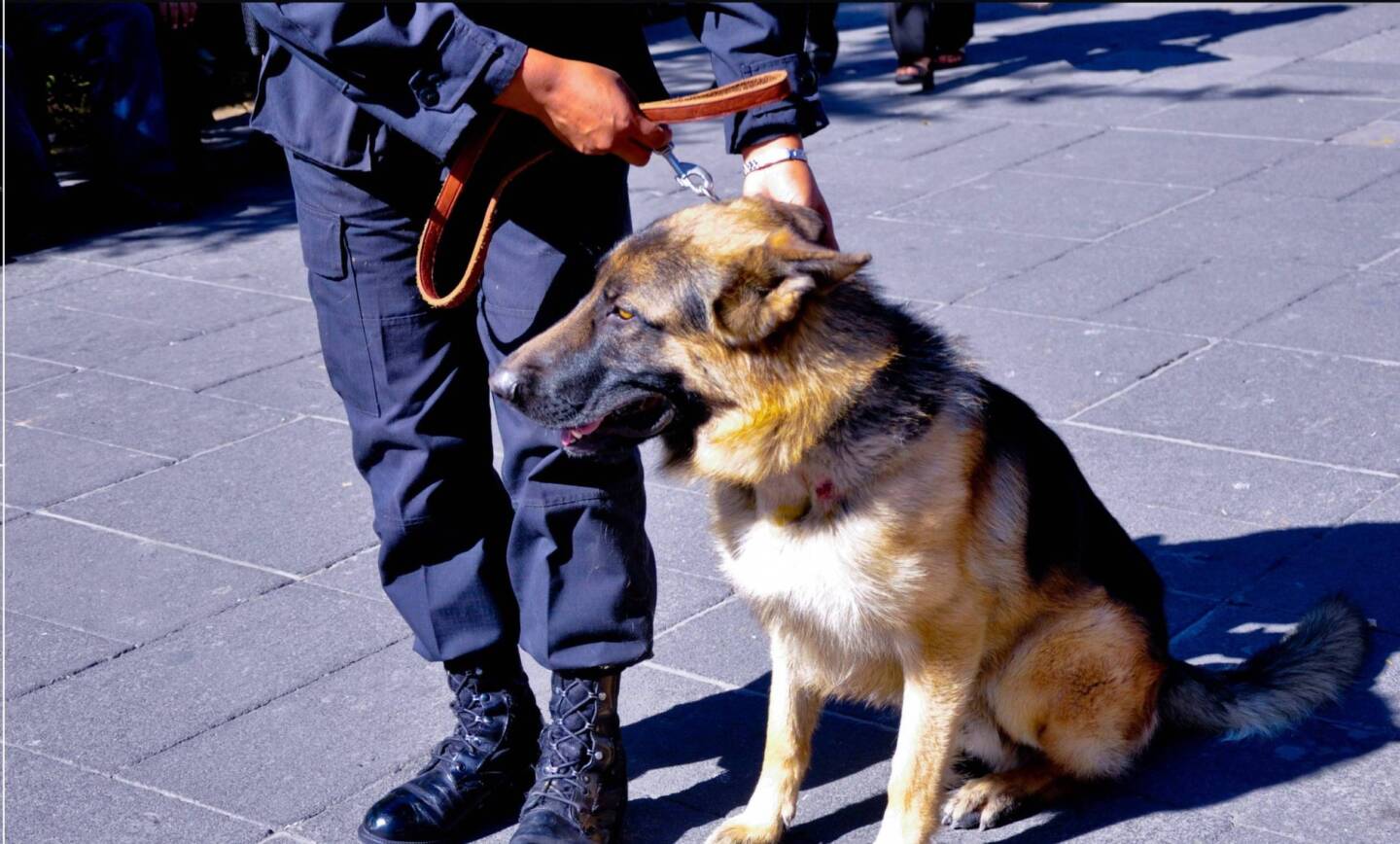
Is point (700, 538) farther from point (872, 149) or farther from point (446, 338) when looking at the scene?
point (872, 149)

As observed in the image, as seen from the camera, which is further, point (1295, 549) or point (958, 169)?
point (958, 169)

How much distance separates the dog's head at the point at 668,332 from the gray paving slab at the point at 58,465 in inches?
112

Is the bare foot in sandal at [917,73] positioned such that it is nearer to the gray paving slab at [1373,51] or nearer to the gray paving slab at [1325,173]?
the gray paving slab at [1373,51]

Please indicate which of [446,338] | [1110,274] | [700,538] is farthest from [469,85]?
[1110,274]

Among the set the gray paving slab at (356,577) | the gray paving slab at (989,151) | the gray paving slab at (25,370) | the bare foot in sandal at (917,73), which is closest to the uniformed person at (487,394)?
the gray paving slab at (356,577)

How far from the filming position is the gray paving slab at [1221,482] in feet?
14.6

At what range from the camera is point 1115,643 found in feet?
10.4

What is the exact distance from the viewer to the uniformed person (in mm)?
3098

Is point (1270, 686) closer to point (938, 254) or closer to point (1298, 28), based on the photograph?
point (938, 254)

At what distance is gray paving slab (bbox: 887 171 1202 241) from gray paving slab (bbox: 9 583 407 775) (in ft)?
13.6

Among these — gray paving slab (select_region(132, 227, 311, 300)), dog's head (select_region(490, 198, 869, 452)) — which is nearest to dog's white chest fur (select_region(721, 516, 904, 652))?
dog's head (select_region(490, 198, 869, 452))

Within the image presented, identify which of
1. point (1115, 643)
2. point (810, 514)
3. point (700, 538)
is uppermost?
point (810, 514)

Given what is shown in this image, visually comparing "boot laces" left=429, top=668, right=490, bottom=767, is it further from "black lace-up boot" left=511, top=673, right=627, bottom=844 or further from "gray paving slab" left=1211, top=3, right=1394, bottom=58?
"gray paving slab" left=1211, top=3, right=1394, bottom=58

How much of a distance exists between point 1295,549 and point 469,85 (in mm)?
2692
